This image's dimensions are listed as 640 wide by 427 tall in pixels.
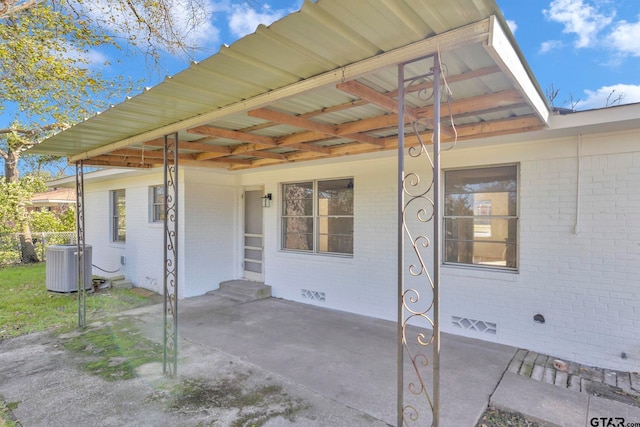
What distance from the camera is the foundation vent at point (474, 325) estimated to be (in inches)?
175

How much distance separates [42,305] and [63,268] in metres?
0.74

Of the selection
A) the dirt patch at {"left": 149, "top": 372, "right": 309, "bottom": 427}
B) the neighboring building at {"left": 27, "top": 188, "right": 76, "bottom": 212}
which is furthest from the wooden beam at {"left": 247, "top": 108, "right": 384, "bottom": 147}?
the neighboring building at {"left": 27, "top": 188, "right": 76, "bottom": 212}

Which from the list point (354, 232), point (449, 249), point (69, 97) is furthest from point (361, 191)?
point (69, 97)

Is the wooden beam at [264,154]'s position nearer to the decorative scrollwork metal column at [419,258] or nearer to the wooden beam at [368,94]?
the decorative scrollwork metal column at [419,258]

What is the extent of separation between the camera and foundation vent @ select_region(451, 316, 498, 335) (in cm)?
444

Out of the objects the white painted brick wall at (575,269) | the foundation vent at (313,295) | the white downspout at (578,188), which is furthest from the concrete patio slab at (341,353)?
the white downspout at (578,188)

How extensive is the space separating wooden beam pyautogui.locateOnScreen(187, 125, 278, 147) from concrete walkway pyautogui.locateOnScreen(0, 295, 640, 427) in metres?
2.50

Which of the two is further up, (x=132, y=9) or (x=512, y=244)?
(x=132, y=9)

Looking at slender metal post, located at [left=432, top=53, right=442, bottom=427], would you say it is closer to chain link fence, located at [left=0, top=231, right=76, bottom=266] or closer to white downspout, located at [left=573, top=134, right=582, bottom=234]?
white downspout, located at [left=573, top=134, right=582, bottom=234]

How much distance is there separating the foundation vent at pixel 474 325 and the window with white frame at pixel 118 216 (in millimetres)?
7918

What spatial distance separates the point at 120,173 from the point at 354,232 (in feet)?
18.0

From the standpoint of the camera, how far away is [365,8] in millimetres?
1559

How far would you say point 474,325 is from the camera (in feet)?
15.0

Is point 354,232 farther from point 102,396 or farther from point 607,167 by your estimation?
point 102,396
